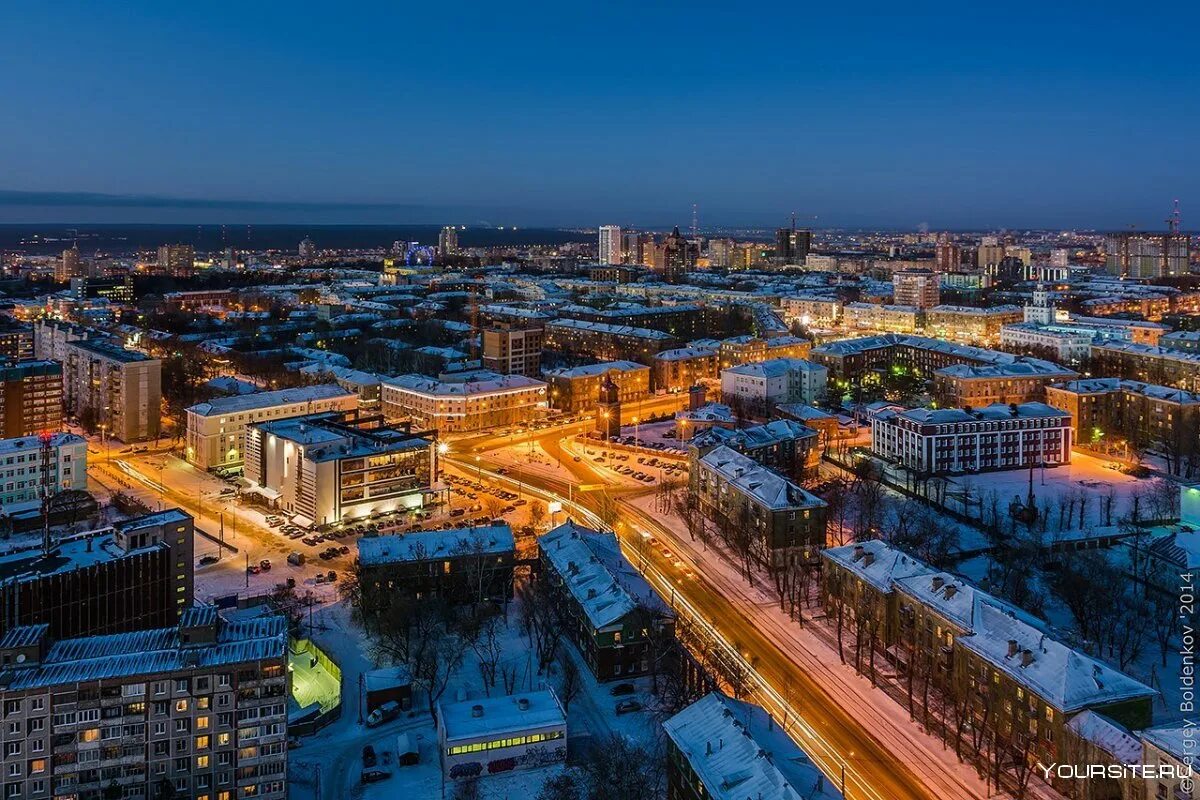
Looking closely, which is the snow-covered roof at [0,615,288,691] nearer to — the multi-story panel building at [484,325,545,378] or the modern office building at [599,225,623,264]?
the multi-story panel building at [484,325,545,378]

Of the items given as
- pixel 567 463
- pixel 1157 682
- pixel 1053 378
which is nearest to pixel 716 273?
pixel 1053 378

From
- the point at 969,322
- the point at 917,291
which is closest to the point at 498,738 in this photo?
the point at 969,322

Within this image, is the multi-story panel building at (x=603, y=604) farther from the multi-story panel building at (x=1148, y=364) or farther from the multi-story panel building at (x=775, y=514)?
the multi-story panel building at (x=1148, y=364)

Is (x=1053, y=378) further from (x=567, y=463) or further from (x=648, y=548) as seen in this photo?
(x=648, y=548)

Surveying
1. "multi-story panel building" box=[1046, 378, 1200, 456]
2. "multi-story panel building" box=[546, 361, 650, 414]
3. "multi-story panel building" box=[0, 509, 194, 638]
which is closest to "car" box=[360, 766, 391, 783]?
"multi-story panel building" box=[0, 509, 194, 638]

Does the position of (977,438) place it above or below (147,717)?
above

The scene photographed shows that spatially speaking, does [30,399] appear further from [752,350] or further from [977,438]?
[977,438]
